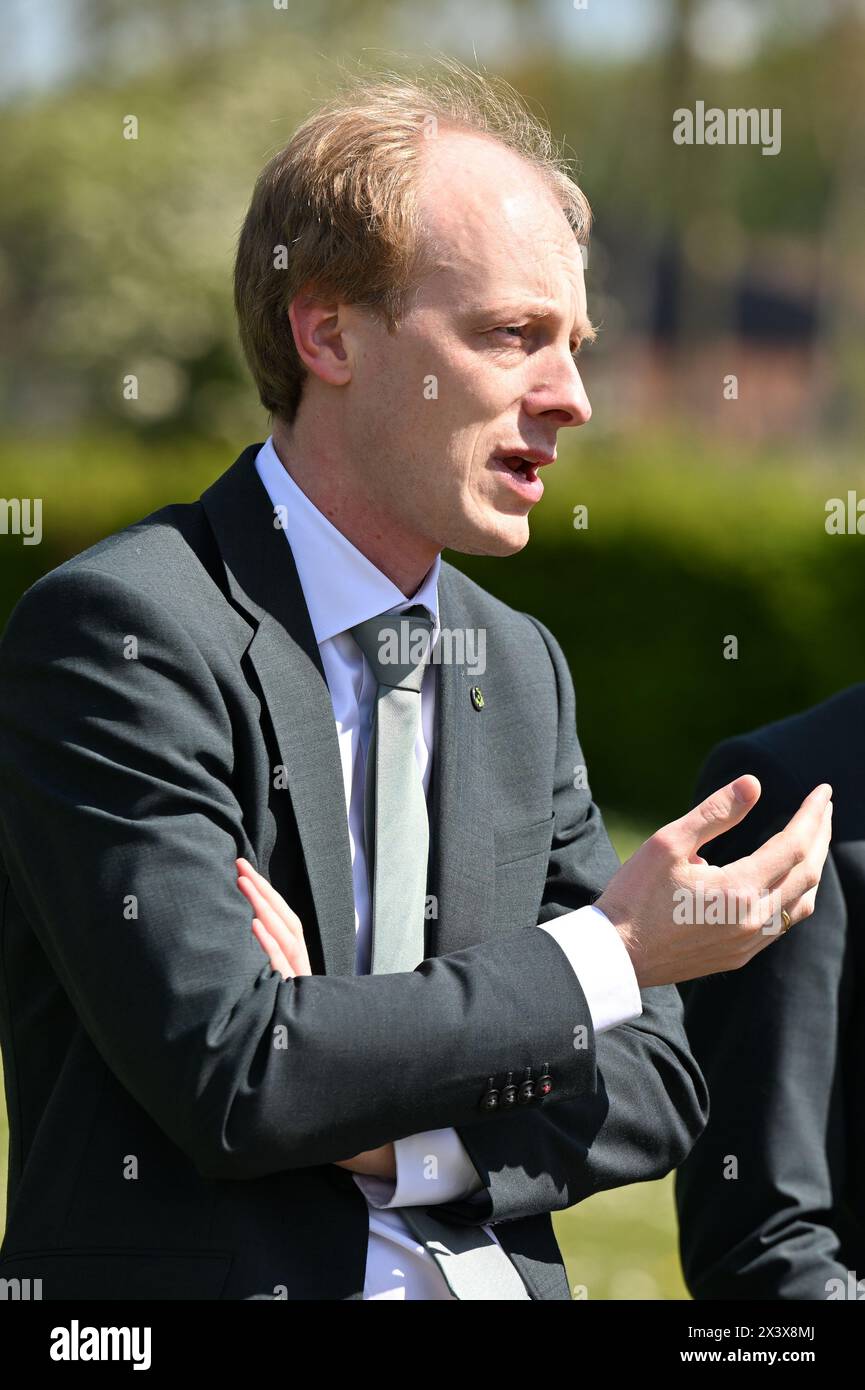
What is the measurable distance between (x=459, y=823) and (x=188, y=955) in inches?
23.1

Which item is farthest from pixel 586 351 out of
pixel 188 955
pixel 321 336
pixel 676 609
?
pixel 188 955

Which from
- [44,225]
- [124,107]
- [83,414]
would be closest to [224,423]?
[83,414]

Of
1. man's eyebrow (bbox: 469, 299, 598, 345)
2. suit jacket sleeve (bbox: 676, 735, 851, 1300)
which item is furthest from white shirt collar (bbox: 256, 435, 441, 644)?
suit jacket sleeve (bbox: 676, 735, 851, 1300)

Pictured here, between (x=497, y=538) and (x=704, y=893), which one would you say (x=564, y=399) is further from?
(x=704, y=893)

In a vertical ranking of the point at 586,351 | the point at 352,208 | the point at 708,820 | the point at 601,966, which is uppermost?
the point at 586,351

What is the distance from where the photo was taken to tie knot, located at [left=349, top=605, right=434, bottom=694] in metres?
2.78

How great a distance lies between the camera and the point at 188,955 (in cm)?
232

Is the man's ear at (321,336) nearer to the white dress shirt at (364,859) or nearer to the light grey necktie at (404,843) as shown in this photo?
the white dress shirt at (364,859)

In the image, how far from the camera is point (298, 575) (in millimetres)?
2750

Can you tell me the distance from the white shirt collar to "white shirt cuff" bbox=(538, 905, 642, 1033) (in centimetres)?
59

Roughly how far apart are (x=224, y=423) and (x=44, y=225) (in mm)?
5137

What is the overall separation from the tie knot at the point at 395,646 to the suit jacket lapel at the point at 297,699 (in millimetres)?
112

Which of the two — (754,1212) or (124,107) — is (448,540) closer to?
(754,1212)

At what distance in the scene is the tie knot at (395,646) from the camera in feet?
9.11
